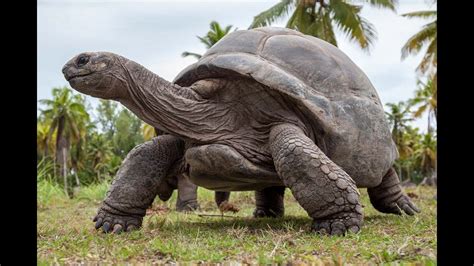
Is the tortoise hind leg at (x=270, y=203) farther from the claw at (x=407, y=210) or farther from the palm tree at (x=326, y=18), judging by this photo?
the palm tree at (x=326, y=18)

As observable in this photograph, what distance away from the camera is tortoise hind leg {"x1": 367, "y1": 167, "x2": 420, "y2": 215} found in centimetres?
521

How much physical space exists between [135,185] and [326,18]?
15.6m

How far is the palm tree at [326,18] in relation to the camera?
1780 centimetres

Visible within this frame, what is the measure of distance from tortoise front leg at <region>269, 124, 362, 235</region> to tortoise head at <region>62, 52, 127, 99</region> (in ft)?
4.24

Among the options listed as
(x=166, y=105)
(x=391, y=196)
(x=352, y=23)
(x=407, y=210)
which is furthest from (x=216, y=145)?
(x=352, y=23)

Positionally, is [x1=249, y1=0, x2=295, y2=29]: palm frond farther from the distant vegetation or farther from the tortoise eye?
the tortoise eye

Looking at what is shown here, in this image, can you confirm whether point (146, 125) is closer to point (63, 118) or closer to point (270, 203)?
point (63, 118)

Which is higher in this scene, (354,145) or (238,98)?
(238,98)

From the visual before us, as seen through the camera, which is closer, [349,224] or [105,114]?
[349,224]

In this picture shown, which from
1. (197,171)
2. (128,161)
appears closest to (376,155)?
(197,171)

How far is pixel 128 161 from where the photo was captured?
13.1 ft

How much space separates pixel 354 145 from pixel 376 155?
35cm

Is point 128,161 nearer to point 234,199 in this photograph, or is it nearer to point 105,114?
point 234,199

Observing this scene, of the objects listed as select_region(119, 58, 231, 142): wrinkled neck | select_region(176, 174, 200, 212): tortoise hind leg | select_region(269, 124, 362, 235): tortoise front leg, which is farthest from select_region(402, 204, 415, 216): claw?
select_region(176, 174, 200, 212): tortoise hind leg
